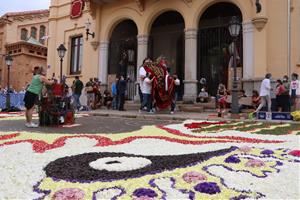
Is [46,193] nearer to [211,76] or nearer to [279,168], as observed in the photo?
[279,168]

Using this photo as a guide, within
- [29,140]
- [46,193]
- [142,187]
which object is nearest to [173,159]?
[142,187]

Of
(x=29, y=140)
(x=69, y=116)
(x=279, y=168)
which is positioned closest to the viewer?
(x=279, y=168)

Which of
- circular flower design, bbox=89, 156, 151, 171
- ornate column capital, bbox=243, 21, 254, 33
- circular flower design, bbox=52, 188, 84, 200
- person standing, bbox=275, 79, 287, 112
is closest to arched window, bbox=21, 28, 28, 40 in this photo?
ornate column capital, bbox=243, 21, 254, 33

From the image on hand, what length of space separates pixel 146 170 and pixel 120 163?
45cm

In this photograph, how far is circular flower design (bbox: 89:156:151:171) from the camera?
144 inches

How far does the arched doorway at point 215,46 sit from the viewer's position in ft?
54.5

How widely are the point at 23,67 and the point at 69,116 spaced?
24925 mm

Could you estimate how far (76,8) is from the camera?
22.1 m

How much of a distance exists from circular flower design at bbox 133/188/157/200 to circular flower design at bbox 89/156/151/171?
2.31 ft

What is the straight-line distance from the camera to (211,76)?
17703 mm

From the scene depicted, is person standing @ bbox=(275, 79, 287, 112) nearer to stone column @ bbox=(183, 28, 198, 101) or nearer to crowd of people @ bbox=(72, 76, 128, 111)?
stone column @ bbox=(183, 28, 198, 101)

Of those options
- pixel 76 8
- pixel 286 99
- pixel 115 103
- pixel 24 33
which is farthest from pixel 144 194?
pixel 24 33

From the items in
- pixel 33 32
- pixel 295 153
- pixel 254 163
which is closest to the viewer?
pixel 254 163

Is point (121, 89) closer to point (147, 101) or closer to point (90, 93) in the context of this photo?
point (90, 93)
